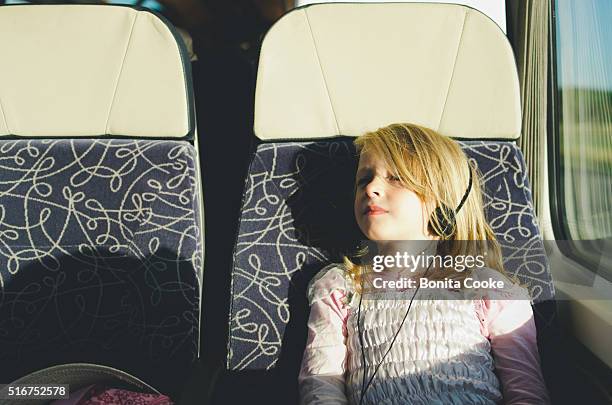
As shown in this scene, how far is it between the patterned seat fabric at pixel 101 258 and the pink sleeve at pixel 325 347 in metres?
0.34

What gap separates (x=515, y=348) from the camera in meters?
1.28

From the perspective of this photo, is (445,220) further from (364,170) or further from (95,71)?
(95,71)

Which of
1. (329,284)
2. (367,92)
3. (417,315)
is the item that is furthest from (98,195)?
(417,315)

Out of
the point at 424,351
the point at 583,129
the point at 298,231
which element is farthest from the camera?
the point at 583,129

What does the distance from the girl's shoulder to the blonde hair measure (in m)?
0.02

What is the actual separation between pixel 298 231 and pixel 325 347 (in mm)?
327

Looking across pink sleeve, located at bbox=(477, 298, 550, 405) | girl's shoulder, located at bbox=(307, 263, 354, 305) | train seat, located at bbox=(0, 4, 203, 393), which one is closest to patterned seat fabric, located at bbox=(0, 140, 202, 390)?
train seat, located at bbox=(0, 4, 203, 393)

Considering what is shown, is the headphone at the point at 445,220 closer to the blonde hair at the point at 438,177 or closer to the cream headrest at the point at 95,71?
the blonde hair at the point at 438,177

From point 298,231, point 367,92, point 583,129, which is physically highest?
point 367,92

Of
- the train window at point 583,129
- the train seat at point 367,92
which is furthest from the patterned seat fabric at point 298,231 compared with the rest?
the train window at point 583,129

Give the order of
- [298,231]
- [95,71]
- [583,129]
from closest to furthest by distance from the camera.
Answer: [298,231], [95,71], [583,129]

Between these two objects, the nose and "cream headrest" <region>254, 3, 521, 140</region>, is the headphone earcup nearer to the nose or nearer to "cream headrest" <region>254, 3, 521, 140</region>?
the nose

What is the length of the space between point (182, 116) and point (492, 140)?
0.88 m

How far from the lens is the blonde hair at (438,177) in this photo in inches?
52.6
